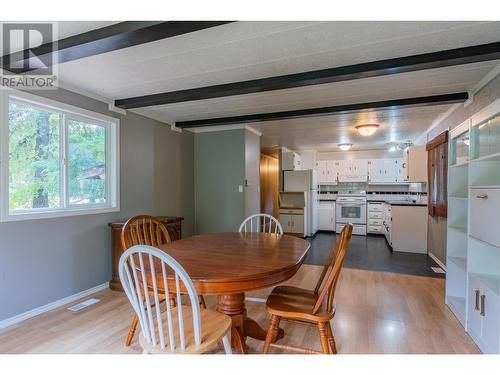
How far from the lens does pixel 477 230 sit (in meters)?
2.03

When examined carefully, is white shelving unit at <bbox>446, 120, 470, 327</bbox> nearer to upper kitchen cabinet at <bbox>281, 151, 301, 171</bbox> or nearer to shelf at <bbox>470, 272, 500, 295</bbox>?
shelf at <bbox>470, 272, 500, 295</bbox>

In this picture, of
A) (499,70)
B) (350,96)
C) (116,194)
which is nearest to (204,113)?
(116,194)

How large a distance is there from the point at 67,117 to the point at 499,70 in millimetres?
3916

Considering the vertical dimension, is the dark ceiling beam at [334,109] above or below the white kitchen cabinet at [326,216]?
above

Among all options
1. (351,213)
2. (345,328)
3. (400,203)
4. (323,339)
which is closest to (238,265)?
(323,339)

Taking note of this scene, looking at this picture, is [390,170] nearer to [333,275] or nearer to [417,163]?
[417,163]

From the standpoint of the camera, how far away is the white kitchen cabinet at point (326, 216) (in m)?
6.83

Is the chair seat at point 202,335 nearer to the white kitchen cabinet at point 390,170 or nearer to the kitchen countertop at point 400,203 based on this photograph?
the kitchen countertop at point 400,203

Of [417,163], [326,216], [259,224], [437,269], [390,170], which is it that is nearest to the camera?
[259,224]

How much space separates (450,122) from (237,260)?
3.58 meters

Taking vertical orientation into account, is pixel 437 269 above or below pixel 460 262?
below

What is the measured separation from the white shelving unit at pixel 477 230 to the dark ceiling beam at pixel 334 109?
53 centimetres

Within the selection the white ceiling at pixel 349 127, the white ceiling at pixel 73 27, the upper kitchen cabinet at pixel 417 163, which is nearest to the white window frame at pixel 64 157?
the white ceiling at pixel 73 27

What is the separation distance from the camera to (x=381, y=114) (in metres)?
3.62
